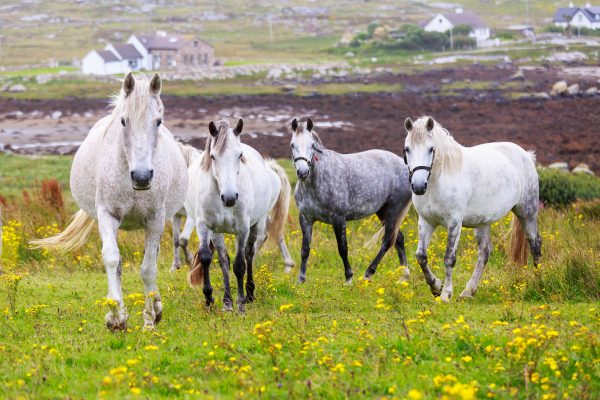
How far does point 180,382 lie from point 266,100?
63938 mm

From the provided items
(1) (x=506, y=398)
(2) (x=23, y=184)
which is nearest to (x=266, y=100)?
(2) (x=23, y=184)

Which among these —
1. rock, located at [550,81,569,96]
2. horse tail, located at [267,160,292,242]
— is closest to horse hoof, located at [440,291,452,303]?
horse tail, located at [267,160,292,242]

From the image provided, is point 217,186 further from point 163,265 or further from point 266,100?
point 266,100

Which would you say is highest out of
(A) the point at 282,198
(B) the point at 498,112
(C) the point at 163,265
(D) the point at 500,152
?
(D) the point at 500,152

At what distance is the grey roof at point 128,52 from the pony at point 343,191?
9671cm

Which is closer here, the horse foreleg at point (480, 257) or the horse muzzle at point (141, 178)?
the horse muzzle at point (141, 178)

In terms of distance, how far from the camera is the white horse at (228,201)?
10047 mm

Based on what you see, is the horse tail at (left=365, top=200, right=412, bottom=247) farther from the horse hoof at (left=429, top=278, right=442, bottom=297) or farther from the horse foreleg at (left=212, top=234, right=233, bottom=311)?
the horse foreleg at (left=212, top=234, right=233, bottom=311)

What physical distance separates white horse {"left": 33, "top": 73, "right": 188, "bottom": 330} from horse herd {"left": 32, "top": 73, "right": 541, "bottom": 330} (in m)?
0.01

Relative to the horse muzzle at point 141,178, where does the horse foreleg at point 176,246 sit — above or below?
below

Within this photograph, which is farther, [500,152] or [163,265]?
[163,265]

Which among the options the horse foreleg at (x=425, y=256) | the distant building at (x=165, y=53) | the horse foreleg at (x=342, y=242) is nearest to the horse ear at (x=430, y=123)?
the horse foreleg at (x=425, y=256)

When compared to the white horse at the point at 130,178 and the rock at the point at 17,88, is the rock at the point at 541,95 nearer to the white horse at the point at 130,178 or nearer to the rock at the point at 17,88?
the rock at the point at 17,88

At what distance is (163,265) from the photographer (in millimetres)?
15047
